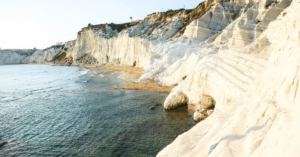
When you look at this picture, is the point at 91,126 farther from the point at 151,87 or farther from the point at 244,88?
the point at 151,87

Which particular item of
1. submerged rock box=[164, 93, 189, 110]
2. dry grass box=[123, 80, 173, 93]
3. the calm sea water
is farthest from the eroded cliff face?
the calm sea water

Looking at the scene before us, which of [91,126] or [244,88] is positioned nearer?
[244,88]

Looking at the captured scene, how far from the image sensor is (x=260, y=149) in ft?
16.8

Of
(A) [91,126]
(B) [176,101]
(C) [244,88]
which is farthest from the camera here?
(B) [176,101]

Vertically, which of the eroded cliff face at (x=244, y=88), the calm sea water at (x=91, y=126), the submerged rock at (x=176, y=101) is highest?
the eroded cliff face at (x=244, y=88)

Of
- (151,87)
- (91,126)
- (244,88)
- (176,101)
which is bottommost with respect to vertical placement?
(91,126)

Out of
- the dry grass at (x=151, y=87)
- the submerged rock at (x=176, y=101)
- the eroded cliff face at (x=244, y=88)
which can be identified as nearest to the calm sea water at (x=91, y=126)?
the submerged rock at (x=176, y=101)

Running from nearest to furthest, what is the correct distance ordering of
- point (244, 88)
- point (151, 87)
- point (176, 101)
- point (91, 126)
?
point (244, 88) < point (91, 126) < point (176, 101) < point (151, 87)

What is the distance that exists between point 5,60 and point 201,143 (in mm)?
198327

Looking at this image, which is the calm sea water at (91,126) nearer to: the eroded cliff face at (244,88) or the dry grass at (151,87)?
the dry grass at (151,87)

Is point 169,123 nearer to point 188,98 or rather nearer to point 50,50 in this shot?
point 188,98

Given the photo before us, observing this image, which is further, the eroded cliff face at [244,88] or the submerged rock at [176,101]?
the submerged rock at [176,101]

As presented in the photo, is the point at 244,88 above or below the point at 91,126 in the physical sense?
above

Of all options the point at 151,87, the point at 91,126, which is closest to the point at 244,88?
the point at 91,126
